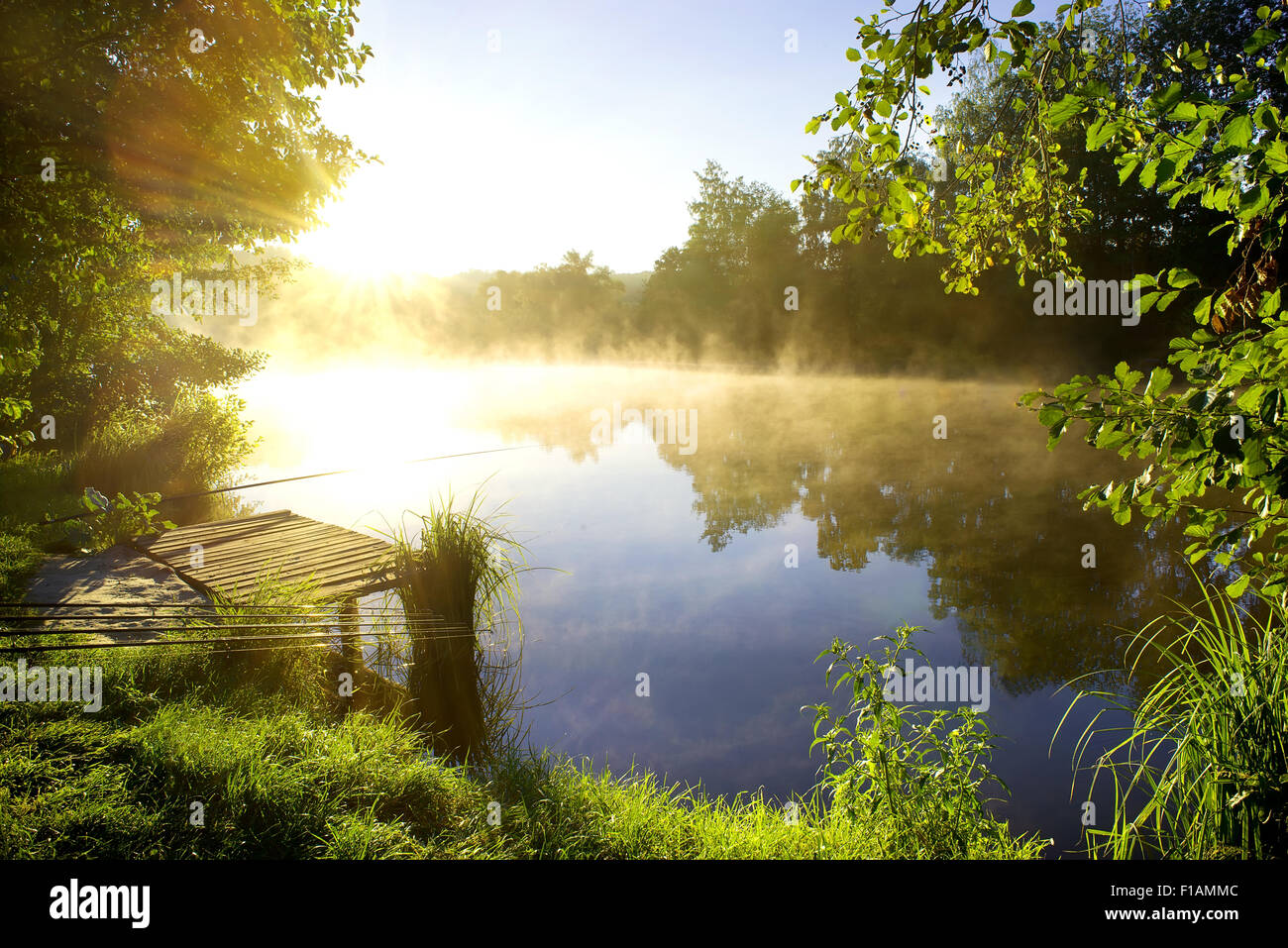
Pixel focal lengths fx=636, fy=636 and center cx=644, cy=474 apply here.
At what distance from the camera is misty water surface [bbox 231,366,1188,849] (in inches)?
146

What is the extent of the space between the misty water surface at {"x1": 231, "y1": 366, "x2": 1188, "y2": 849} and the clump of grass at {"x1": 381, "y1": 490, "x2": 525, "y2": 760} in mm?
243

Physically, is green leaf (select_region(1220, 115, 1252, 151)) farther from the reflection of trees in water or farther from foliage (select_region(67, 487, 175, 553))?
foliage (select_region(67, 487, 175, 553))

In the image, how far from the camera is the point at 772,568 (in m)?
6.21

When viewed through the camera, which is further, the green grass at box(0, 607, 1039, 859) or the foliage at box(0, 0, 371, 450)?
the foliage at box(0, 0, 371, 450)

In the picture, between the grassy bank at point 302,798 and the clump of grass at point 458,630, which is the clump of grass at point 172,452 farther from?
the grassy bank at point 302,798

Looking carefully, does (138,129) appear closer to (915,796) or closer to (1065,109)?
(1065,109)

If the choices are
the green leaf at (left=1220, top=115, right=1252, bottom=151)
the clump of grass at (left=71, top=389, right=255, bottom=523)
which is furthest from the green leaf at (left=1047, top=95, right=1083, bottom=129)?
the clump of grass at (left=71, top=389, right=255, bottom=523)

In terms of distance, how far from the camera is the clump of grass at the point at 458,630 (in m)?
3.87

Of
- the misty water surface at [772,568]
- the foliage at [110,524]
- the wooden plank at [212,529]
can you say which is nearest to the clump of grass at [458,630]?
the misty water surface at [772,568]

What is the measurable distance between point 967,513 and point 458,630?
21.1ft

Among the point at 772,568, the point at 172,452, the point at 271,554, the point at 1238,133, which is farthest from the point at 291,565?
the point at 172,452

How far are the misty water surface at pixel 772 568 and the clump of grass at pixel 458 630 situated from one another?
0.80ft

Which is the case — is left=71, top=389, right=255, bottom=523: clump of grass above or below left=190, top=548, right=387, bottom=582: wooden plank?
above
